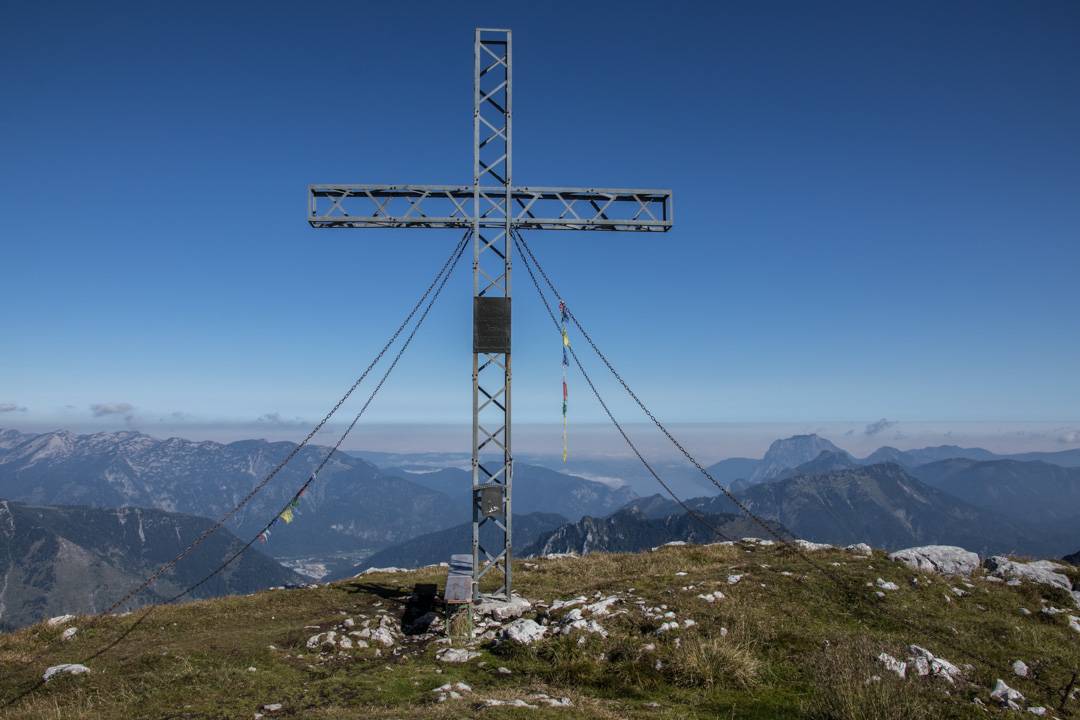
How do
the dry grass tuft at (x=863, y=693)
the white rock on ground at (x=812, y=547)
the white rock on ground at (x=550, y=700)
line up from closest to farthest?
the dry grass tuft at (x=863, y=693) → the white rock on ground at (x=550, y=700) → the white rock on ground at (x=812, y=547)

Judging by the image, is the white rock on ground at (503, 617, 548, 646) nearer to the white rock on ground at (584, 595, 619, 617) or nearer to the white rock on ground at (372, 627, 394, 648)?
the white rock on ground at (584, 595, 619, 617)

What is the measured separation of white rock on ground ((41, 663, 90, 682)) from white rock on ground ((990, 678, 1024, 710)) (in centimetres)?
1877

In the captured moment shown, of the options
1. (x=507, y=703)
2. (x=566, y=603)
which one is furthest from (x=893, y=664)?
(x=566, y=603)

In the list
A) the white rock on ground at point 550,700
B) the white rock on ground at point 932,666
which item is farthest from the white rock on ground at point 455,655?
the white rock on ground at point 932,666

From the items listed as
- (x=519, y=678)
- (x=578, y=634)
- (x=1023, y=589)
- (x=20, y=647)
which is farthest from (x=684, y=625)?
(x=20, y=647)

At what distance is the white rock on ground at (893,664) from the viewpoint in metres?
11.0

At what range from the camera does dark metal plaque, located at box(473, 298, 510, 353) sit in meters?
→ 18.0

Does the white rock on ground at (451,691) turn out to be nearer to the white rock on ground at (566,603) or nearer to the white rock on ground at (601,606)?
the white rock on ground at (601,606)

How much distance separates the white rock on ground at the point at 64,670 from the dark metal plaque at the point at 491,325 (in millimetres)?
12058

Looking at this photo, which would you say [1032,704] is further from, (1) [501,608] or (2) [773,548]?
(2) [773,548]

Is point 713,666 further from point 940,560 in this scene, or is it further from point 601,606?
point 940,560

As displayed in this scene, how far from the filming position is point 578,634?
13.9 meters

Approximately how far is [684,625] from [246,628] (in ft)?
41.1

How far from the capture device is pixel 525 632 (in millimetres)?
14570
